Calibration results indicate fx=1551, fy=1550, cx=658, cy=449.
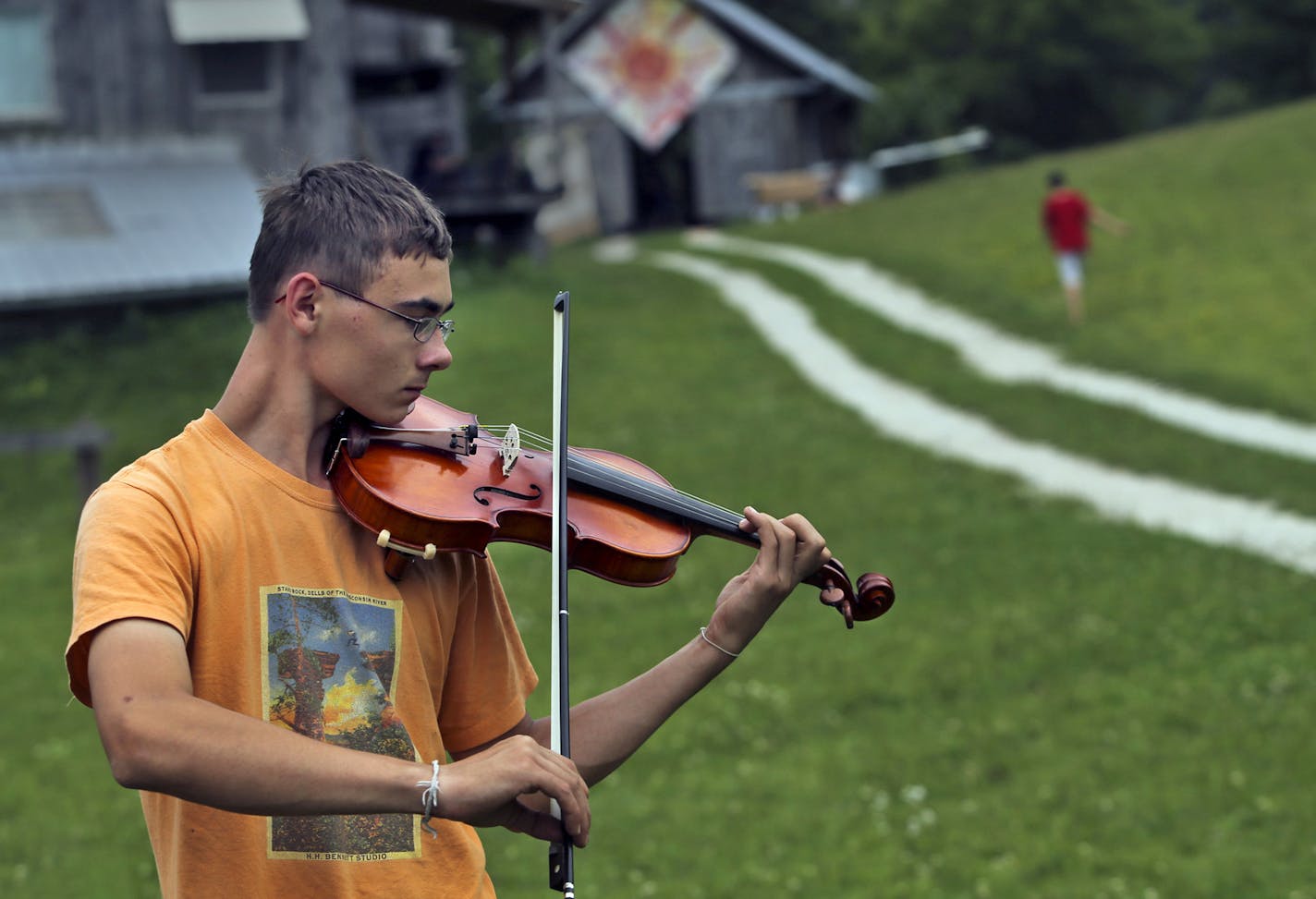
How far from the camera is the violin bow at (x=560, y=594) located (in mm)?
2191

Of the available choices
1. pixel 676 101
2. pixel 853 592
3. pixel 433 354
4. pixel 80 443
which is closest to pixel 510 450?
pixel 433 354

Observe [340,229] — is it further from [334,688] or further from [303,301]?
[334,688]

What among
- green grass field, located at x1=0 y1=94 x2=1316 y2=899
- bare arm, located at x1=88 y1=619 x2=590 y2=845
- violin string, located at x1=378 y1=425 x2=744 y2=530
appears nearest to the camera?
bare arm, located at x1=88 y1=619 x2=590 y2=845

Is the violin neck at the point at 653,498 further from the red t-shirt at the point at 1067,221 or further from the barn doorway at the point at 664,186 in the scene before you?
the barn doorway at the point at 664,186

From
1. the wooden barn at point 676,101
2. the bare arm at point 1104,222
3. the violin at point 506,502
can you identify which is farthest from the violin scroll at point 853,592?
the wooden barn at point 676,101

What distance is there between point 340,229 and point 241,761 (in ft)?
2.65

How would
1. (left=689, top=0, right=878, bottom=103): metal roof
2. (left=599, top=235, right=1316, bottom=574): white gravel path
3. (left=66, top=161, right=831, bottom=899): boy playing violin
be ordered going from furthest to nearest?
(left=689, top=0, right=878, bottom=103): metal roof
(left=599, top=235, right=1316, bottom=574): white gravel path
(left=66, top=161, right=831, bottom=899): boy playing violin

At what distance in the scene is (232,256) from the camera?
1950cm

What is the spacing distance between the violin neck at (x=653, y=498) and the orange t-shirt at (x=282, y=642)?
1.24 ft

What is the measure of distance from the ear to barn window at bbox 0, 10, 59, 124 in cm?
2083

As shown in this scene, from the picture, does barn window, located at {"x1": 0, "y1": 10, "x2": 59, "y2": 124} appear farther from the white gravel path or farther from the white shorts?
the white shorts

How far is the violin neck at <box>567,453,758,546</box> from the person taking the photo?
2.80 metres

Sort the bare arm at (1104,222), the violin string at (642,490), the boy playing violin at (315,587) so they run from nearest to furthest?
the boy playing violin at (315,587) < the violin string at (642,490) < the bare arm at (1104,222)

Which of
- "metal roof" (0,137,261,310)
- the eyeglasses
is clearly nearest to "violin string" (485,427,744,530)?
the eyeglasses
